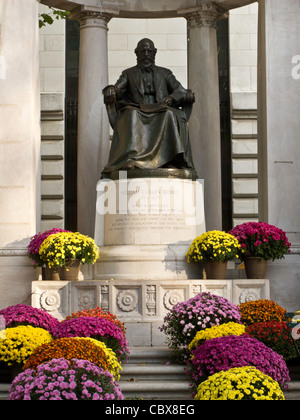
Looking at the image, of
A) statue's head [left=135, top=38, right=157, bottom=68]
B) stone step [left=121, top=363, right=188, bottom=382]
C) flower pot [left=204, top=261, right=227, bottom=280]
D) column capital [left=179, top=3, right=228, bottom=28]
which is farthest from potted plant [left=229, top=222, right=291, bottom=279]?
column capital [left=179, top=3, right=228, bottom=28]

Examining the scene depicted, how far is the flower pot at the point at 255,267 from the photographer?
61.3 ft

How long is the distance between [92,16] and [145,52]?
275 cm

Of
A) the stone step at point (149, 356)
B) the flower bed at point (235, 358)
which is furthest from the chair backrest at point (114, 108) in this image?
the flower bed at point (235, 358)

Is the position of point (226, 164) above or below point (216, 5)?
below

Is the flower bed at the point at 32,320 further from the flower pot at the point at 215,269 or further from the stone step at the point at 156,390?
the flower pot at the point at 215,269

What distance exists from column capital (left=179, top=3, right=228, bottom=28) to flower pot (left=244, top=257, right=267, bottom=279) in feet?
26.5

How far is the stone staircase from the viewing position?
1306 cm

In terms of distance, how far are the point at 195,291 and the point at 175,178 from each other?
337 centimetres

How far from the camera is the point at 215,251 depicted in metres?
17.9

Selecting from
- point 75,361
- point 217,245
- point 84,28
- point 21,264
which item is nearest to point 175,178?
point 217,245

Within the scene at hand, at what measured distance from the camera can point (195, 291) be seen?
57.4 ft

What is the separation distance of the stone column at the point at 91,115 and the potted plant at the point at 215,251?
19.1ft

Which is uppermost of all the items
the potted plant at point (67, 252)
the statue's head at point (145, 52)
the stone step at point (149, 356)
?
the statue's head at point (145, 52)
